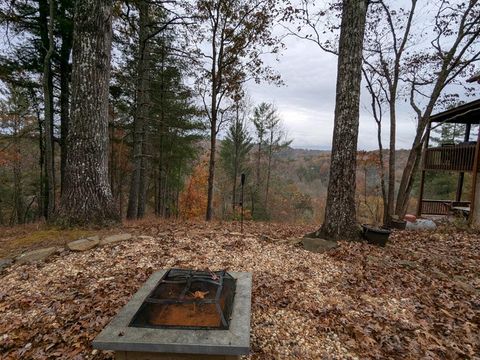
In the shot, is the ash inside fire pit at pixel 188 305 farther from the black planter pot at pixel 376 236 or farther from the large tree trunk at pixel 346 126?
the black planter pot at pixel 376 236

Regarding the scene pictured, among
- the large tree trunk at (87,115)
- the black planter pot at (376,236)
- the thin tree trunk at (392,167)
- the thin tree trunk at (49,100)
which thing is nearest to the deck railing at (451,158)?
the thin tree trunk at (392,167)

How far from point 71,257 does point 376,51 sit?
10363 mm

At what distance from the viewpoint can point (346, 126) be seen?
184 inches

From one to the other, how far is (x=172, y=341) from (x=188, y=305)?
335 millimetres

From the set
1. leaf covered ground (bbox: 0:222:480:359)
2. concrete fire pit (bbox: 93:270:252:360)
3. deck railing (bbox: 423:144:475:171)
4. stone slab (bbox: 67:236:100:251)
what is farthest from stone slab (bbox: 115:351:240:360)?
deck railing (bbox: 423:144:475:171)

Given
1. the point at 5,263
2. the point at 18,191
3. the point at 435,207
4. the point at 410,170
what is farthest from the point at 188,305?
the point at 18,191

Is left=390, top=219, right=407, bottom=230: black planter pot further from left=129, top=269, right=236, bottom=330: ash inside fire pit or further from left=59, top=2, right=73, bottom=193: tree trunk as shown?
left=59, top=2, right=73, bottom=193: tree trunk

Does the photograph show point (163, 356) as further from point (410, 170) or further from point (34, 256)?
point (410, 170)

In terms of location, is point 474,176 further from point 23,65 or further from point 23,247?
point 23,65

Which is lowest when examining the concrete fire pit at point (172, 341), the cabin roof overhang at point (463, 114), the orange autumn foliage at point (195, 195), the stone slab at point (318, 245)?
the orange autumn foliage at point (195, 195)

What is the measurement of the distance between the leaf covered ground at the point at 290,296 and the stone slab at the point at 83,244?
0.43ft

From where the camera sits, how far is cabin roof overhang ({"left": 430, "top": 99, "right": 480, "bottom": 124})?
9368 mm

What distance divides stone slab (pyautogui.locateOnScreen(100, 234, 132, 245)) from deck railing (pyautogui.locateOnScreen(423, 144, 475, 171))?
11.8 metres

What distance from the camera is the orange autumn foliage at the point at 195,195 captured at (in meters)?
21.0
